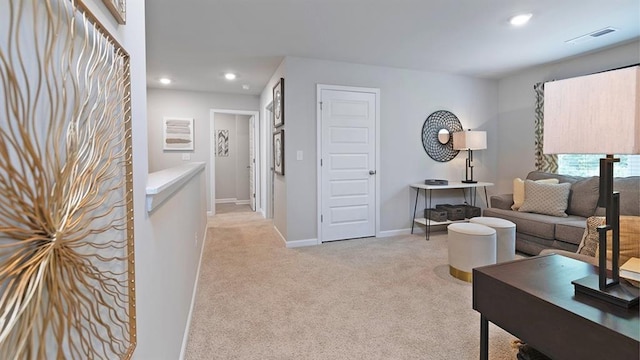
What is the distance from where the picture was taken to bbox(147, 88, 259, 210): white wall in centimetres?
555

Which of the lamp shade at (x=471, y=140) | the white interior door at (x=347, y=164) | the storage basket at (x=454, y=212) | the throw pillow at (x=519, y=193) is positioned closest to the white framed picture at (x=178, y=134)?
the white interior door at (x=347, y=164)

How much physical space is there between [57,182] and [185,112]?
581 centimetres

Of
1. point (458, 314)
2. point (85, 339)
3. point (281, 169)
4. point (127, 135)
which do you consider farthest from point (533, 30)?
point (85, 339)

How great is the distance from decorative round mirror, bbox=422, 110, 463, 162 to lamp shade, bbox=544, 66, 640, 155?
11.6 feet

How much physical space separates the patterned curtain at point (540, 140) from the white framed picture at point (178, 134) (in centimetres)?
564

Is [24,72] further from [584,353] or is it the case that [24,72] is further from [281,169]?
[281,169]

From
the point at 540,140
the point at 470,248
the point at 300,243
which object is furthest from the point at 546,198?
the point at 300,243

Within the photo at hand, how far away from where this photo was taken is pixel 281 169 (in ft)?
13.4

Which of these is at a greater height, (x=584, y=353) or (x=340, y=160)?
(x=340, y=160)

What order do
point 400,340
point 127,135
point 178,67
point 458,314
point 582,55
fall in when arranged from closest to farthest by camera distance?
point 127,135
point 400,340
point 458,314
point 582,55
point 178,67

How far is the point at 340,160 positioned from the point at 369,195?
67 centimetres

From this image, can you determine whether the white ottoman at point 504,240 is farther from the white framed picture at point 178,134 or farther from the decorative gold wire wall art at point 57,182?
the white framed picture at point 178,134

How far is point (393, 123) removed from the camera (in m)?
4.53

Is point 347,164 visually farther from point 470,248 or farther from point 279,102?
point 470,248
